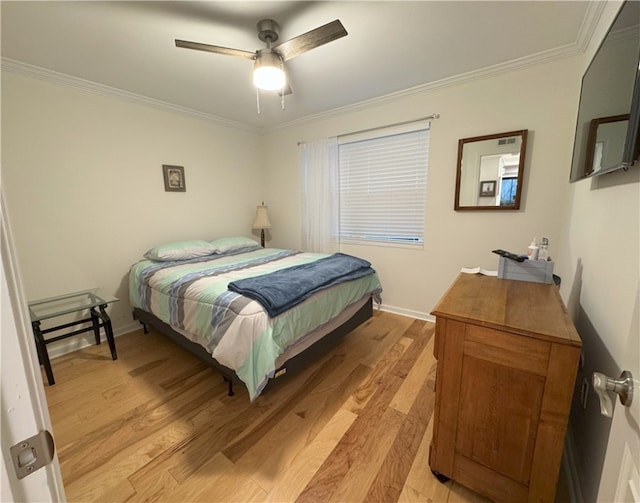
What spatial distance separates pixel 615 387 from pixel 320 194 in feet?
10.5

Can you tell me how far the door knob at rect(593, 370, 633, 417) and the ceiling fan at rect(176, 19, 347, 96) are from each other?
6.01 ft

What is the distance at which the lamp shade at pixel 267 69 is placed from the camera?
1774 millimetres

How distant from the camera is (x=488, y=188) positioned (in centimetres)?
247

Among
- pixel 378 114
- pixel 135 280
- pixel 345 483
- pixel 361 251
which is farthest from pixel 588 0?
pixel 135 280

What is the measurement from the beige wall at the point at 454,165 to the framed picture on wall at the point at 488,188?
172 millimetres

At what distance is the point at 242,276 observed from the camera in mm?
2150

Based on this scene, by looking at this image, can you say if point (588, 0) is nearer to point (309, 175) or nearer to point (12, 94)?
point (309, 175)

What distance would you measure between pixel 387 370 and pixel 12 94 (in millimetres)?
3687

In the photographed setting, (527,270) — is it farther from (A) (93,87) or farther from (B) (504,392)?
(A) (93,87)

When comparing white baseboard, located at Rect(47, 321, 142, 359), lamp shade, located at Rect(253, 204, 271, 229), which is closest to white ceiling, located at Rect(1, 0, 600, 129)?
lamp shade, located at Rect(253, 204, 271, 229)

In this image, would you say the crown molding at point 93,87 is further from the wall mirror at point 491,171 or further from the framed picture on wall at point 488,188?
the framed picture on wall at point 488,188

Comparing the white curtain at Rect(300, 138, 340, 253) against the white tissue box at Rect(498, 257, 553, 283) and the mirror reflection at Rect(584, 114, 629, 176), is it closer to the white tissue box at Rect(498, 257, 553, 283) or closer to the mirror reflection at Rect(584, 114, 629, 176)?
the white tissue box at Rect(498, 257, 553, 283)

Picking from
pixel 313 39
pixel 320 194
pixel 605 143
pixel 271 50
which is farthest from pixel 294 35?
pixel 605 143

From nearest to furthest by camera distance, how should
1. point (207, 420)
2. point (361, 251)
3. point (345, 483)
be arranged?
point (345, 483) < point (207, 420) < point (361, 251)
